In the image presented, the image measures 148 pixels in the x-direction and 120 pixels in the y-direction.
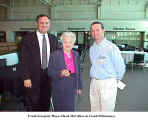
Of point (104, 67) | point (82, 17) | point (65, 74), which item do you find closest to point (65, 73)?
point (65, 74)

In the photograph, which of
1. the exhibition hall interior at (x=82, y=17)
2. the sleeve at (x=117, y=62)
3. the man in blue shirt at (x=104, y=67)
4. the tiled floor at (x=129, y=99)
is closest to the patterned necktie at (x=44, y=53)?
the man in blue shirt at (x=104, y=67)

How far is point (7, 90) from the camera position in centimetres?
342

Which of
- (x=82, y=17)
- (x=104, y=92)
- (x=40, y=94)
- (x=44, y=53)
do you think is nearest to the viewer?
(x=104, y=92)

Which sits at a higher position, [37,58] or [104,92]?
[37,58]

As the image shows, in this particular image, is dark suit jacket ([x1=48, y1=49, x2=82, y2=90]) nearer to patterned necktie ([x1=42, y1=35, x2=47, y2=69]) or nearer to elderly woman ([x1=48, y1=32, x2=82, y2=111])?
elderly woman ([x1=48, y1=32, x2=82, y2=111])

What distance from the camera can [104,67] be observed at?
215 centimetres

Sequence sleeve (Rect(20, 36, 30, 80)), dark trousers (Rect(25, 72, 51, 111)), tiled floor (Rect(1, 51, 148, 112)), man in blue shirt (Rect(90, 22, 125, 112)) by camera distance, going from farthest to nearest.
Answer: tiled floor (Rect(1, 51, 148, 112)) → dark trousers (Rect(25, 72, 51, 111)) → sleeve (Rect(20, 36, 30, 80)) → man in blue shirt (Rect(90, 22, 125, 112))

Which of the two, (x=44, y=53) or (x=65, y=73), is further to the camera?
(x=44, y=53)

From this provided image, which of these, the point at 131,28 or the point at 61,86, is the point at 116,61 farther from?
the point at 131,28

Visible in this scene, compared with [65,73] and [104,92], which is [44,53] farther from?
[104,92]

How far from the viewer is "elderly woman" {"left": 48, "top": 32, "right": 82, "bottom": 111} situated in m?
2.04

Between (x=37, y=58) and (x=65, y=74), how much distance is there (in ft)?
1.56

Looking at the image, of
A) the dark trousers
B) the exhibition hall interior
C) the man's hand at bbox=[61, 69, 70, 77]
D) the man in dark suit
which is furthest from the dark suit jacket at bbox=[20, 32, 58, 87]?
the exhibition hall interior

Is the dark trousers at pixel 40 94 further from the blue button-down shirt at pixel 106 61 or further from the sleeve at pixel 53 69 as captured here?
the blue button-down shirt at pixel 106 61
